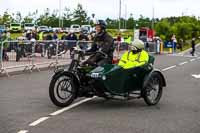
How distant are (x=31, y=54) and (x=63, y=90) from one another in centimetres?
970

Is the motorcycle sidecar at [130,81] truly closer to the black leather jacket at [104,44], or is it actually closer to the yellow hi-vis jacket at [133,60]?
the yellow hi-vis jacket at [133,60]

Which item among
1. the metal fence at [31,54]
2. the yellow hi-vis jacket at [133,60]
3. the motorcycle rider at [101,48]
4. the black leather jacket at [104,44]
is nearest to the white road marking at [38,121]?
the motorcycle rider at [101,48]

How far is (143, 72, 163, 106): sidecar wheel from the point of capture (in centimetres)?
1068

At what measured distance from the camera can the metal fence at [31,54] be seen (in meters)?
18.1

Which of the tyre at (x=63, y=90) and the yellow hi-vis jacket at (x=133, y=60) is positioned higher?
the yellow hi-vis jacket at (x=133, y=60)

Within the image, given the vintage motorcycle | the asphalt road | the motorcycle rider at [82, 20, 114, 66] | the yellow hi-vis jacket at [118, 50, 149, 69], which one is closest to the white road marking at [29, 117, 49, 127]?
the asphalt road

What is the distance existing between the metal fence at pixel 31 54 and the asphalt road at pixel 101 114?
4.81 m

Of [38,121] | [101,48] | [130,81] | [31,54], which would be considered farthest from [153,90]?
[31,54]

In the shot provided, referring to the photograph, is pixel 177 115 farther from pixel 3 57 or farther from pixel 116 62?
pixel 3 57

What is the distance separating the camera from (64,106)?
10.2 metres

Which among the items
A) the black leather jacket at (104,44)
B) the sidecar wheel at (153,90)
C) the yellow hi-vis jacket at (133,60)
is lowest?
the sidecar wheel at (153,90)

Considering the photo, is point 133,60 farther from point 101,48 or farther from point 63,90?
point 63,90

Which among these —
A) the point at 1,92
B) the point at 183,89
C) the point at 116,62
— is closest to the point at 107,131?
the point at 116,62

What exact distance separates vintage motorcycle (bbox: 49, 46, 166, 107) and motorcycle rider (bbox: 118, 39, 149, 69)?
144 mm
